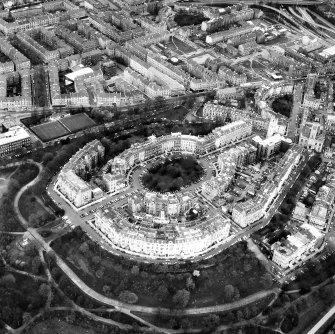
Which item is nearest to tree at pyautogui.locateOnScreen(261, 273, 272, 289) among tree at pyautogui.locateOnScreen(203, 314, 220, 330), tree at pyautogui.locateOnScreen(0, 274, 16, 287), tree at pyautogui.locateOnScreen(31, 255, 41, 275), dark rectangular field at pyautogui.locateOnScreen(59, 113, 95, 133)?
tree at pyautogui.locateOnScreen(203, 314, 220, 330)

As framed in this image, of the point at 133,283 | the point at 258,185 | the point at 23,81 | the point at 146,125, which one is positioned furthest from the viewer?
the point at 23,81

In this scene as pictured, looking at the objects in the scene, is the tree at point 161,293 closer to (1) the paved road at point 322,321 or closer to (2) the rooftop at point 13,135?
(1) the paved road at point 322,321

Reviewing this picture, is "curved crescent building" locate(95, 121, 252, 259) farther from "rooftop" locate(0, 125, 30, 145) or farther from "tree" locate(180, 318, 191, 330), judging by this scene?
"rooftop" locate(0, 125, 30, 145)

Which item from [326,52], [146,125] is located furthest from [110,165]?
[326,52]

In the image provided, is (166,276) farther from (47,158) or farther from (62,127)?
(62,127)

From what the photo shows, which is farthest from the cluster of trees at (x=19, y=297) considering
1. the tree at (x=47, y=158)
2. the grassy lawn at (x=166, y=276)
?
the tree at (x=47, y=158)

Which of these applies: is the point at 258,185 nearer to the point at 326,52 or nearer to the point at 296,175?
the point at 296,175

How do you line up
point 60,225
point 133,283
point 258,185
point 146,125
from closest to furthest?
point 133,283
point 60,225
point 258,185
point 146,125
